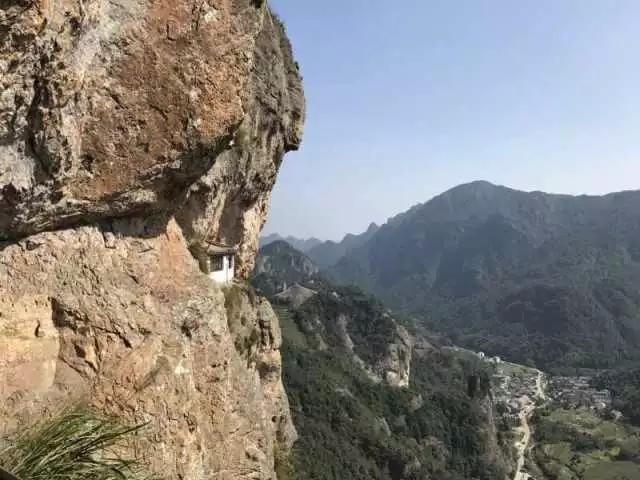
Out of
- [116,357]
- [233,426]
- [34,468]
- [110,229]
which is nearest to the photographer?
[34,468]

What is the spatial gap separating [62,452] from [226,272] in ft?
49.2

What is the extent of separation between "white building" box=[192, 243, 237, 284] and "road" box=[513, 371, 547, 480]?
10853cm

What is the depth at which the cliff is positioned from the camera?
8.29 m

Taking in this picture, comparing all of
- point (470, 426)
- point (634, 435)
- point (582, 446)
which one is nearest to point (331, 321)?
point (470, 426)

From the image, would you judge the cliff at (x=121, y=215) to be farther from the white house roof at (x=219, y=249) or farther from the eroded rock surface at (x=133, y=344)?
the white house roof at (x=219, y=249)

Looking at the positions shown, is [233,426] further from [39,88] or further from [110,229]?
[39,88]

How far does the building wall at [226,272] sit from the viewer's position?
822 inches

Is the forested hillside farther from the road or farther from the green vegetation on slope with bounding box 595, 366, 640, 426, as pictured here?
the green vegetation on slope with bounding box 595, 366, 640, 426

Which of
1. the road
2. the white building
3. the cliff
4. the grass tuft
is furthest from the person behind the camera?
the road

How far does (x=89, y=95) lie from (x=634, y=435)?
16087 cm

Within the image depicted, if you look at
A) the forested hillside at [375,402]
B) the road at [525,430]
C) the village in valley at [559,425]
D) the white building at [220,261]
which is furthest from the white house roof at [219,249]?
the village in valley at [559,425]

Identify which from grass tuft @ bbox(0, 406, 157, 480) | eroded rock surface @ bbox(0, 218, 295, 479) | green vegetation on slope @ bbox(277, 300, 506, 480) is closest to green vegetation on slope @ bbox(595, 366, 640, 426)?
green vegetation on slope @ bbox(277, 300, 506, 480)

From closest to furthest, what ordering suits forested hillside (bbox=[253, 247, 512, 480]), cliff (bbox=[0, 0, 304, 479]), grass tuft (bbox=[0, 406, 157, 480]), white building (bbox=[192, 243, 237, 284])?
1. grass tuft (bbox=[0, 406, 157, 480])
2. cliff (bbox=[0, 0, 304, 479])
3. white building (bbox=[192, 243, 237, 284])
4. forested hillside (bbox=[253, 247, 512, 480])

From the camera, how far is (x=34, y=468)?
6.64 meters
